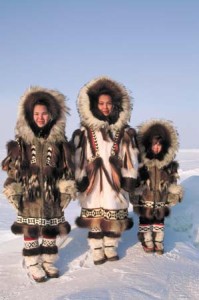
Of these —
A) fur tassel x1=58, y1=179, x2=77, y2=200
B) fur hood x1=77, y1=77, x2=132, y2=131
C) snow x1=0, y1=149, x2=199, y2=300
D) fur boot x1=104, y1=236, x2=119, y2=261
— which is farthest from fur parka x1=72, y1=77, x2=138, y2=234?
snow x1=0, y1=149, x2=199, y2=300

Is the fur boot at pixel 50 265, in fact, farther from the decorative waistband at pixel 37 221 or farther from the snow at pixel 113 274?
the decorative waistband at pixel 37 221

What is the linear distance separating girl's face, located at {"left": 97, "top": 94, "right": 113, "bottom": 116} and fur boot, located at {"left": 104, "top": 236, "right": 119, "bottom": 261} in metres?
1.30

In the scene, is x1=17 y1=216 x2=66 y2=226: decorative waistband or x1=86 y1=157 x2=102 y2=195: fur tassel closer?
x1=17 y1=216 x2=66 y2=226: decorative waistband

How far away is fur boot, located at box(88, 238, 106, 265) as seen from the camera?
396 cm

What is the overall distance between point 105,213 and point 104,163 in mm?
511

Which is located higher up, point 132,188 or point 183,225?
point 132,188

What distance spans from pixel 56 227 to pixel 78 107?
4.15 feet

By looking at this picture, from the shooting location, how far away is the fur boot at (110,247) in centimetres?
402

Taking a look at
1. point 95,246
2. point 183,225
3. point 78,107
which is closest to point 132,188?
point 95,246

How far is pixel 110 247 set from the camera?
4.04 metres

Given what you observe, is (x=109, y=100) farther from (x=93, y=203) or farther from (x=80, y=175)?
(x=93, y=203)

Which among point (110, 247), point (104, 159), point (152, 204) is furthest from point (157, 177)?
point (110, 247)

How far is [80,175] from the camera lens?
3.92 m

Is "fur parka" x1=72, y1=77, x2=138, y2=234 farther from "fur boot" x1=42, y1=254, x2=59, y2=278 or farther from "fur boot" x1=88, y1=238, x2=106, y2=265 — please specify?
"fur boot" x1=42, y1=254, x2=59, y2=278
